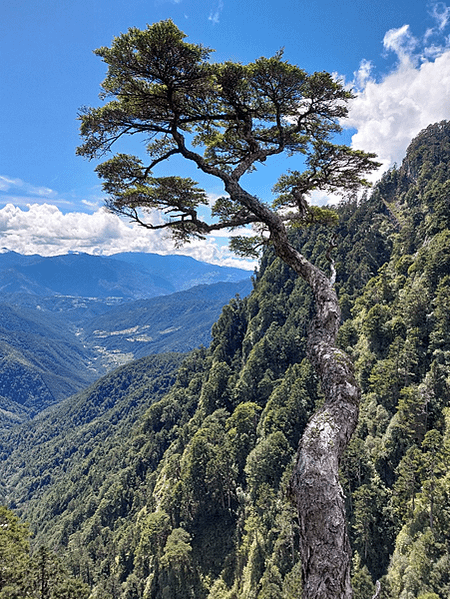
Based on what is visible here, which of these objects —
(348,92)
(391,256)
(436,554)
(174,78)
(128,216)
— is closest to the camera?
(174,78)

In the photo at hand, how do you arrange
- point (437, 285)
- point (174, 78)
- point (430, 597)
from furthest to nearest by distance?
point (437, 285) → point (430, 597) → point (174, 78)

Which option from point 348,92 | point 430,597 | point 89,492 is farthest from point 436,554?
point 89,492

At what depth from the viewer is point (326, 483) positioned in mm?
3785

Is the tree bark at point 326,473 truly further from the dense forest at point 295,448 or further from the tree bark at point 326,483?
the dense forest at point 295,448

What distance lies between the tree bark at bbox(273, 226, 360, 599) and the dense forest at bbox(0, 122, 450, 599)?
571mm

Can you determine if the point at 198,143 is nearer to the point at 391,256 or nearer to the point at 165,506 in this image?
the point at 165,506

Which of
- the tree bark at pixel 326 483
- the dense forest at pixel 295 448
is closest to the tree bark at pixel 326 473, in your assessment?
the tree bark at pixel 326 483

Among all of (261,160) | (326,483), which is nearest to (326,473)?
(326,483)

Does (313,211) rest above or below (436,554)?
above

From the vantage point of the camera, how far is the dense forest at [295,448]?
121ft

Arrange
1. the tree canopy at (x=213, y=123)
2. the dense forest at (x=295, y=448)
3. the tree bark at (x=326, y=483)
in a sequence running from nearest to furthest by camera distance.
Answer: the tree bark at (x=326, y=483) < the tree canopy at (x=213, y=123) < the dense forest at (x=295, y=448)

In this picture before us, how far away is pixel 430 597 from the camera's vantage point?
24.1m

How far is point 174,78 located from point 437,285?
2378 inches

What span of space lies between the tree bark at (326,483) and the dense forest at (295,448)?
57 cm
